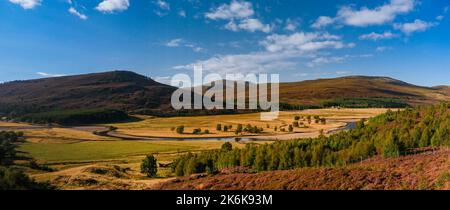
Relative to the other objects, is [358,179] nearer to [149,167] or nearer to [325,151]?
[325,151]

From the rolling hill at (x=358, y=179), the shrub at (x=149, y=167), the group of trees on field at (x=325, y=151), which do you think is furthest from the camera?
the shrub at (x=149, y=167)

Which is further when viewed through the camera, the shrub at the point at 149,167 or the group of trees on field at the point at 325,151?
the shrub at the point at 149,167

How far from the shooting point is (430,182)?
19984 mm

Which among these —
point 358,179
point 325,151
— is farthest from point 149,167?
point 358,179

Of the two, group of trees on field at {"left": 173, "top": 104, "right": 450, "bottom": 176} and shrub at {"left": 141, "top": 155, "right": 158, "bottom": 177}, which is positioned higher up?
group of trees on field at {"left": 173, "top": 104, "right": 450, "bottom": 176}

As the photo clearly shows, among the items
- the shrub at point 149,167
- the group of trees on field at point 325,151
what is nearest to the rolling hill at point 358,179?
the group of trees on field at point 325,151

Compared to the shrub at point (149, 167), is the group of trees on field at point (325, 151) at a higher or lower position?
higher

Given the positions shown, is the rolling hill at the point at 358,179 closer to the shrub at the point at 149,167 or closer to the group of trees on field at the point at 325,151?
the group of trees on field at the point at 325,151

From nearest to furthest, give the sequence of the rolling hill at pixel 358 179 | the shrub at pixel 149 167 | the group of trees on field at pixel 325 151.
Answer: the rolling hill at pixel 358 179
the group of trees on field at pixel 325 151
the shrub at pixel 149 167

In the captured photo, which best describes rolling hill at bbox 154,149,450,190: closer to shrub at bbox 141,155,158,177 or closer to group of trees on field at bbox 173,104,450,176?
group of trees on field at bbox 173,104,450,176

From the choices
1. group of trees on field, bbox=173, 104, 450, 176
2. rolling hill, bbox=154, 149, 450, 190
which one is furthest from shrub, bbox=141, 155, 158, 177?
rolling hill, bbox=154, 149, 450, 190
